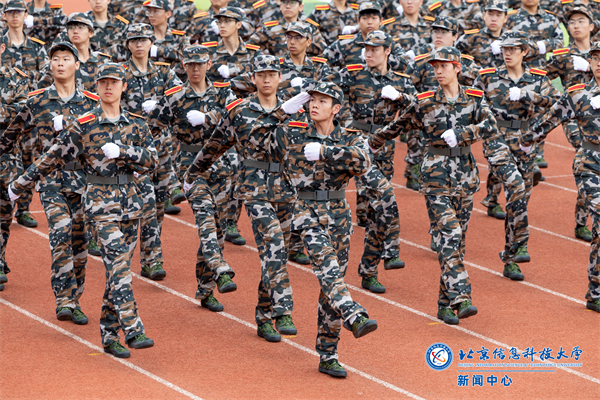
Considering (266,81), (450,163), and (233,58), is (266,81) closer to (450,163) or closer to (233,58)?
(450,163)

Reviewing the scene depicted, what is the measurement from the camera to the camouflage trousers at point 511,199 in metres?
11.2

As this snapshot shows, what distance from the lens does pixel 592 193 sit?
402 inches

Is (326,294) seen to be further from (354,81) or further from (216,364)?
(354,81)

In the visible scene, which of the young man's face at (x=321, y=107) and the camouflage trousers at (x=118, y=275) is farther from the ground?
the young man's face at (x=321, y=107)

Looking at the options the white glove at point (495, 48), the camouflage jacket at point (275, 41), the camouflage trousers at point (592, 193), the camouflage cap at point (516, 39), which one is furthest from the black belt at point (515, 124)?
the camouflage jacket at point (275, 41)

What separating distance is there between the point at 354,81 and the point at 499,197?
417 cm

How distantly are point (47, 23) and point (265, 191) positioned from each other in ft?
27.7

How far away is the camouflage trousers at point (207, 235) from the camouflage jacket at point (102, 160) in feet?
4.13

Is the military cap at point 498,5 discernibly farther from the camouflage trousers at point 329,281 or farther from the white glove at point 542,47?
the camouflage trousers at point 329,281

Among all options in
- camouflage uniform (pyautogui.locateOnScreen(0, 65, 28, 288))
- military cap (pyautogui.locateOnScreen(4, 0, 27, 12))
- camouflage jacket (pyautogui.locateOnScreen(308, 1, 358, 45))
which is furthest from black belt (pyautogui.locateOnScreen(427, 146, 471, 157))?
camouflage jacket (pyautogui.locateOnScreen(308, 1, 358, 45))

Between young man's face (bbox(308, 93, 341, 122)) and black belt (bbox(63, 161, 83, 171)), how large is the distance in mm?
2568

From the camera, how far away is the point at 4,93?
1107 cm

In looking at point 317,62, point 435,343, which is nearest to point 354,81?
point 317,62

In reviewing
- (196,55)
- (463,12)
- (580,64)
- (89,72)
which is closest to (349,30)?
(463,12)
